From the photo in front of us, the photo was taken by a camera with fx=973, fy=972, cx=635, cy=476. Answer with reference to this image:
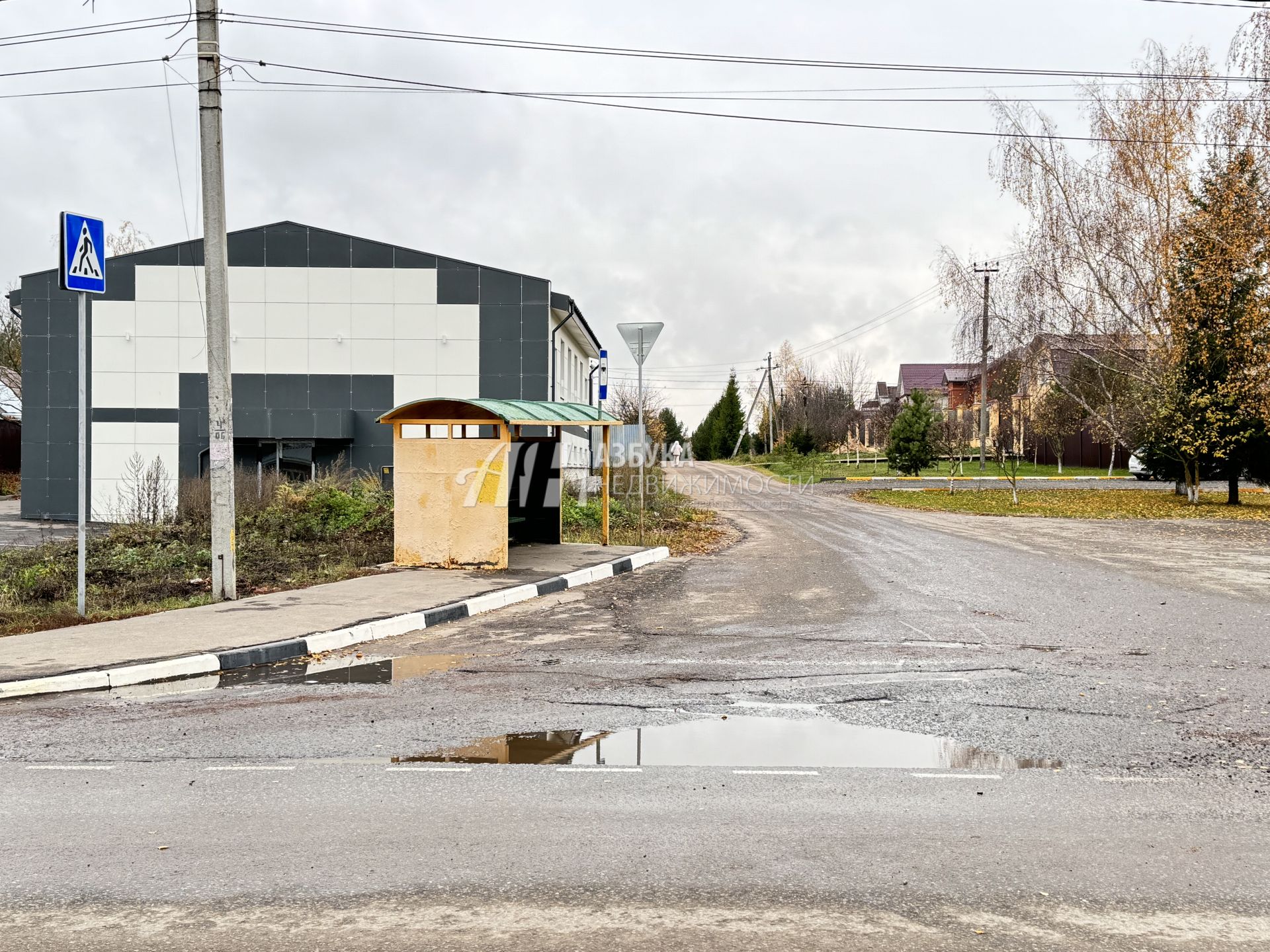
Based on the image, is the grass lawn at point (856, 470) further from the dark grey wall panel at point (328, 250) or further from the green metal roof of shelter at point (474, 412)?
the green metal roof of shelter at point (474, 412)

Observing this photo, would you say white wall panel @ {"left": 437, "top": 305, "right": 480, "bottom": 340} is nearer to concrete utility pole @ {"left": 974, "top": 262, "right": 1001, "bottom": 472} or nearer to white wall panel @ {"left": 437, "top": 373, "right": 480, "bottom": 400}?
white wall panel @ {"left": 437, "top": 373, "right": 480, "bottom": 400}

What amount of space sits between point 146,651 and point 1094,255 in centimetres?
3275

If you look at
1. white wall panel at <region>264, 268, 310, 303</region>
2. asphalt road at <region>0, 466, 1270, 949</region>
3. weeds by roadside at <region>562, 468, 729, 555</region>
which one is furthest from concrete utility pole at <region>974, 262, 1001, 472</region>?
asphalt road at <region>0, 466, 1270, 949</region>

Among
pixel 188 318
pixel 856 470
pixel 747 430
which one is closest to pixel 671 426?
pixel 747 430

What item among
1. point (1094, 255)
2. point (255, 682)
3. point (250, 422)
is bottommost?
point (255, 682)

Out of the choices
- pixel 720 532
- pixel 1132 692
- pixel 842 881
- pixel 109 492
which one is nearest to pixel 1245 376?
pixel 720 532

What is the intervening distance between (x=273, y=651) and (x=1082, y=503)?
28.3 m

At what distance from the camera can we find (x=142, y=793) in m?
4.79

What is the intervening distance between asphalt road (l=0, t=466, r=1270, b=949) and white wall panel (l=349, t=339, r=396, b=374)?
18575 millimetres

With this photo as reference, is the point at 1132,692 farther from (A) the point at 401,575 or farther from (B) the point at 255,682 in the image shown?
(A) the point at 401,575

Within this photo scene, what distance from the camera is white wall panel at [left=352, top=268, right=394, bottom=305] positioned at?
2633cm

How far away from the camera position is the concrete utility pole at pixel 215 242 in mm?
10484

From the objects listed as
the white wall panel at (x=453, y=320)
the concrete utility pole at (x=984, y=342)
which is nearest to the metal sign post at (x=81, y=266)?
the white wall panel at (x=453, y=320)

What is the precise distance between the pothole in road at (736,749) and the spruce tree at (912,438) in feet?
143
